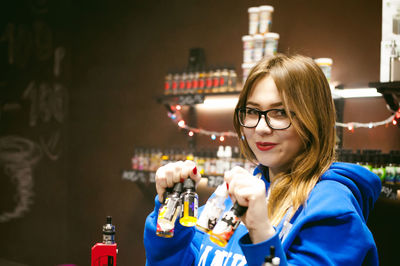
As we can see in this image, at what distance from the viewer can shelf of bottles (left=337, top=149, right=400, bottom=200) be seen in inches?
106

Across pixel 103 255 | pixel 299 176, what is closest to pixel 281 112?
pixel 299 176

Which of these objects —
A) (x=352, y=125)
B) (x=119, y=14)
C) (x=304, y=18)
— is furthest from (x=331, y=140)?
(x=119, y=14)

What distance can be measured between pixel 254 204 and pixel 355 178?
40cm

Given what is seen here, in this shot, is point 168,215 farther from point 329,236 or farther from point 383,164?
point 383,164

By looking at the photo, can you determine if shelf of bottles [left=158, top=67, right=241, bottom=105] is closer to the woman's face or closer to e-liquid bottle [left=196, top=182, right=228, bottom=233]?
the woman's face

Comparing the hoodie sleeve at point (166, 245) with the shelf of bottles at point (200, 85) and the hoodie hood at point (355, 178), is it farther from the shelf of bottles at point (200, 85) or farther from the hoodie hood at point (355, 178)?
the shelf of bottles at point (200, 85)

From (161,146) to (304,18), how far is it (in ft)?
5.92

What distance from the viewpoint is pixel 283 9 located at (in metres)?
3.55

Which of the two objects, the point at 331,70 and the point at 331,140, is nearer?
the point at 331,140

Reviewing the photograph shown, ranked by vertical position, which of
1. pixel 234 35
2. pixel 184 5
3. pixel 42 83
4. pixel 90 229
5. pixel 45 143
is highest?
pixel 184 5

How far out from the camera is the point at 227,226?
102 cm

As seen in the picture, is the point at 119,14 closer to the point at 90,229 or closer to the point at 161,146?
the point at 161,146

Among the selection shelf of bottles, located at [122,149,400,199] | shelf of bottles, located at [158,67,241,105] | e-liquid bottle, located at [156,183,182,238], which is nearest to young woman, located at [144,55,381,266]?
e-liquid bottle, located at [156,183,182,238]

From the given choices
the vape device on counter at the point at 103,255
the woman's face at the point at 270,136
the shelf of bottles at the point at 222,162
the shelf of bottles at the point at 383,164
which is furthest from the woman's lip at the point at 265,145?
the shelf of bottles at the point at 383,164
